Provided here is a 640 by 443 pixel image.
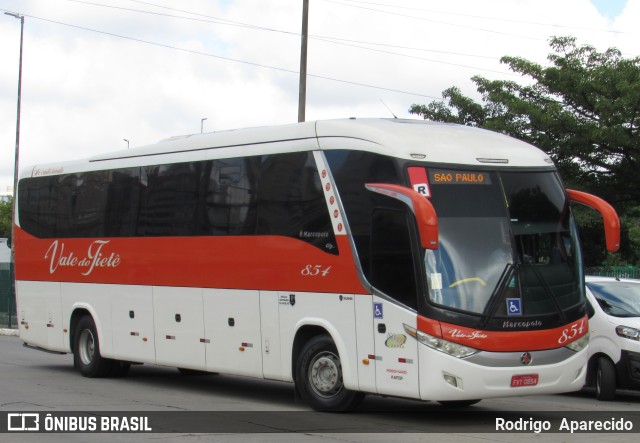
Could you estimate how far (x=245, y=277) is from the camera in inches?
536

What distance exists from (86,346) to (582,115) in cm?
1542

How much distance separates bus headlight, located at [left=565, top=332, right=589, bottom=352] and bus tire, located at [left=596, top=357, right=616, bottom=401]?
289cm

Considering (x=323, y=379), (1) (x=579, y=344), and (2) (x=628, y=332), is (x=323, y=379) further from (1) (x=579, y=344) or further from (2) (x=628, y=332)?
(2) (x=628, y=332)

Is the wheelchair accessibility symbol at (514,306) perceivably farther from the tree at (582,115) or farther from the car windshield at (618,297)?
the tree at (582,115)

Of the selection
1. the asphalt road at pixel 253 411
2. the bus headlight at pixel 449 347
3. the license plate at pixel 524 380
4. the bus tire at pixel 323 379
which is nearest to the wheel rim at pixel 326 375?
the bus tire at pixel 323 379

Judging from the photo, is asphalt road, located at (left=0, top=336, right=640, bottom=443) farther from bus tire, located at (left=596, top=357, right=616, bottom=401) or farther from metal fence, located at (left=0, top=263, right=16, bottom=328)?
metal fence, located at (left=0, top=263, right=16, bottom=328)

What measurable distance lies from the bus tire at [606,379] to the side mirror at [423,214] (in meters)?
5.24

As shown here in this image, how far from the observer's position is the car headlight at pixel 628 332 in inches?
565

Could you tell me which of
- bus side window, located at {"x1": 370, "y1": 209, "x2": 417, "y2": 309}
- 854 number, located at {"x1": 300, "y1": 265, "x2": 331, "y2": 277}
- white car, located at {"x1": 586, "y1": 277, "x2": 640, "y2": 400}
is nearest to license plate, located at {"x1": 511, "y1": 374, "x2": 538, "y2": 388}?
bus side window, located at {"x1": 370, "y1": 209, "x2": 417, "y2": 309}

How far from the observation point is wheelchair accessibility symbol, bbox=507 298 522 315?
1103 cm

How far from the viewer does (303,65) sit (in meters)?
24.4

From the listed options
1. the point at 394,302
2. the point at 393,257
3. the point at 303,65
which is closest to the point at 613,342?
the point at 394,302

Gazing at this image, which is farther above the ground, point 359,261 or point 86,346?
point 359,261

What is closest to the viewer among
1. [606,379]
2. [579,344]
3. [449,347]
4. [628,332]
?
[449,347]
